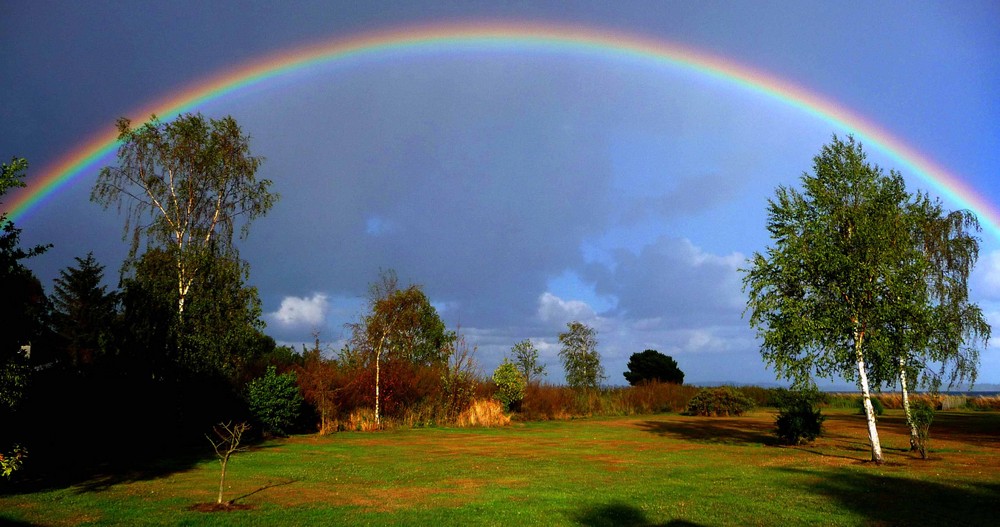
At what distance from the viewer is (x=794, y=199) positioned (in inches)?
778

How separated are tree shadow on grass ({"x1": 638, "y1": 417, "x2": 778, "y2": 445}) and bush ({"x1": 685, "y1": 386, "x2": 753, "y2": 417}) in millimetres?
8024

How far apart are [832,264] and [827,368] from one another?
3418 millimetres

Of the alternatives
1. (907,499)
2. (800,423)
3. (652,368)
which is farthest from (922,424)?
(652,368)

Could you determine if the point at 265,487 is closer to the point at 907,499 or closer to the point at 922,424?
the point at 907,499

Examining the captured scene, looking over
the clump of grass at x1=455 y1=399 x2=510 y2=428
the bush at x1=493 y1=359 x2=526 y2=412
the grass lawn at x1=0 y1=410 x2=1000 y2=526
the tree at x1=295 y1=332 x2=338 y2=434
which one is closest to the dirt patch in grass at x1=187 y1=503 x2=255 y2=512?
the grass lawn at x1=0 y1=410 x2=1000 y2=526

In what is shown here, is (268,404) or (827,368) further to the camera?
(268,404)

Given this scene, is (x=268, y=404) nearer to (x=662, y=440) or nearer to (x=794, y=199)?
(x=662, y=440)

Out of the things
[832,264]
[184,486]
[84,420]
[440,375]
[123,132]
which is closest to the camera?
[184,486]

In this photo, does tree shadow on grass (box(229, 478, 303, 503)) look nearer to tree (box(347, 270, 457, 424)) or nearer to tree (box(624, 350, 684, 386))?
tree (box(347, 270, 457, 424))

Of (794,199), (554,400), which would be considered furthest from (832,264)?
(554,400)

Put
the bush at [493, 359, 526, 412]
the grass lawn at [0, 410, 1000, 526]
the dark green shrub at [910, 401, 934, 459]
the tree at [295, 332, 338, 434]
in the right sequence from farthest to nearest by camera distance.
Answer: the bush at [493, 359, 526, 412]
the tree at [295, 332, 338, 434]
the dark green shrub at [910, 401, 934, 459]
the grass lawn at [0, 410, 1000, 526]

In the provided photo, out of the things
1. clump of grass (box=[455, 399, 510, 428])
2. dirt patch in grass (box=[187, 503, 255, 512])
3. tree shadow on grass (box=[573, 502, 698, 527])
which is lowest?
tree shadow on grass (box=[573, 502, 698, 527])

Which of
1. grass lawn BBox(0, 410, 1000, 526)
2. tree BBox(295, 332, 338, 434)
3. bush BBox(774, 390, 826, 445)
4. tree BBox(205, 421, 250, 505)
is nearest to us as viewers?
grass lawn BBox(0, 410, 1000, 526)

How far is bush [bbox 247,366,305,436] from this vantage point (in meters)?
23.9
